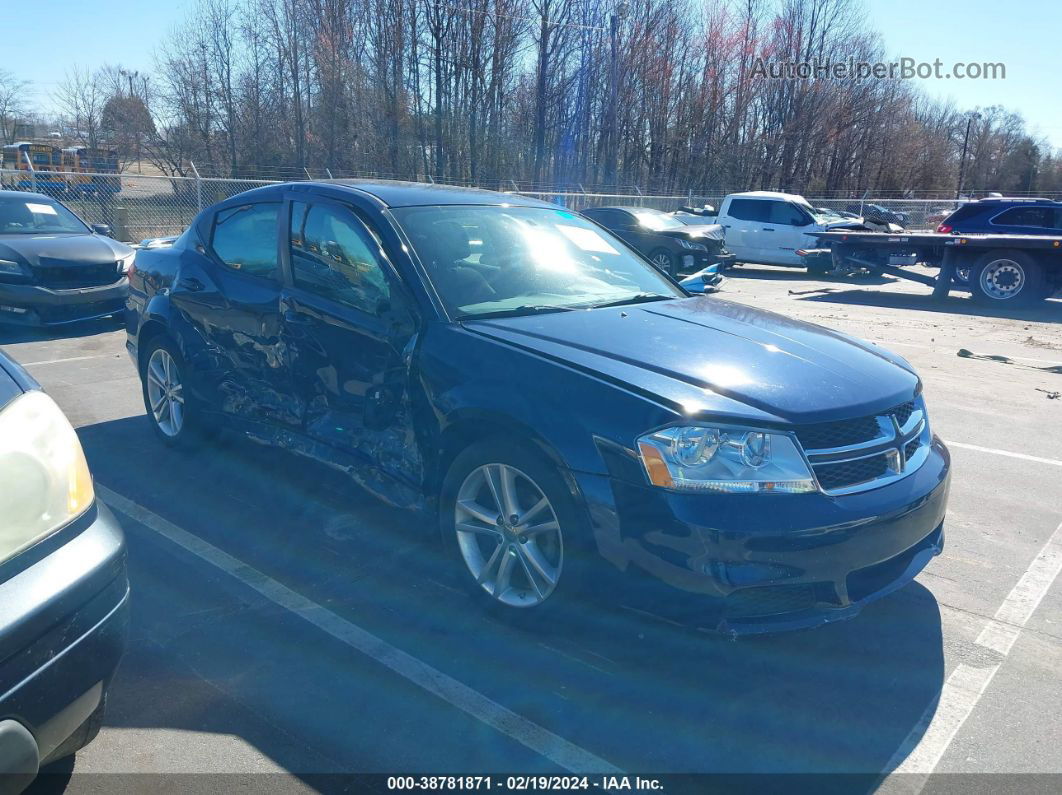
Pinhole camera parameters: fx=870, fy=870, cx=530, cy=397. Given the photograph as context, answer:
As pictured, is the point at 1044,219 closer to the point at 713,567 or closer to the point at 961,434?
the point at 961,434

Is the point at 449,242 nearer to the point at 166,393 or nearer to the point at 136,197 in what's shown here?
the point at 166,393

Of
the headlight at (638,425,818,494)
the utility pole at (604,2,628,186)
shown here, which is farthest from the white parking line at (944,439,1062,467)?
the utility pole at (604,2,628,186)

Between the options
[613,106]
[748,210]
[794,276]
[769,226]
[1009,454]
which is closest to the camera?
[1009,454]

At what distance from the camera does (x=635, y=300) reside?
14.2 ft

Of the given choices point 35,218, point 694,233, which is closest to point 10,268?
point 35,218

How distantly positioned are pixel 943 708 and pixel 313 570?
264 centimetres

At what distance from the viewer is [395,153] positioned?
32938 millimetres

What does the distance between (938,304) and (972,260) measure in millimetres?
922

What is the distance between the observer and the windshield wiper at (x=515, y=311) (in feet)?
12.4

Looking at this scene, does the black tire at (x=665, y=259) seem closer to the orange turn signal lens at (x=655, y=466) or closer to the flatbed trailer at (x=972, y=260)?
the flatbed trailer at (x=972, y=260)

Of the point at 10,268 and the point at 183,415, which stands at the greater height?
the point at 10,268

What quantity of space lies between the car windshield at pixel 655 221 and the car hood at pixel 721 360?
13333 millimetres

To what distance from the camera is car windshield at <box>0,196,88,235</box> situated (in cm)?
1055

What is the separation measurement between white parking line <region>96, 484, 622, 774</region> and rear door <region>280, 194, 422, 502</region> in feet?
2.06
